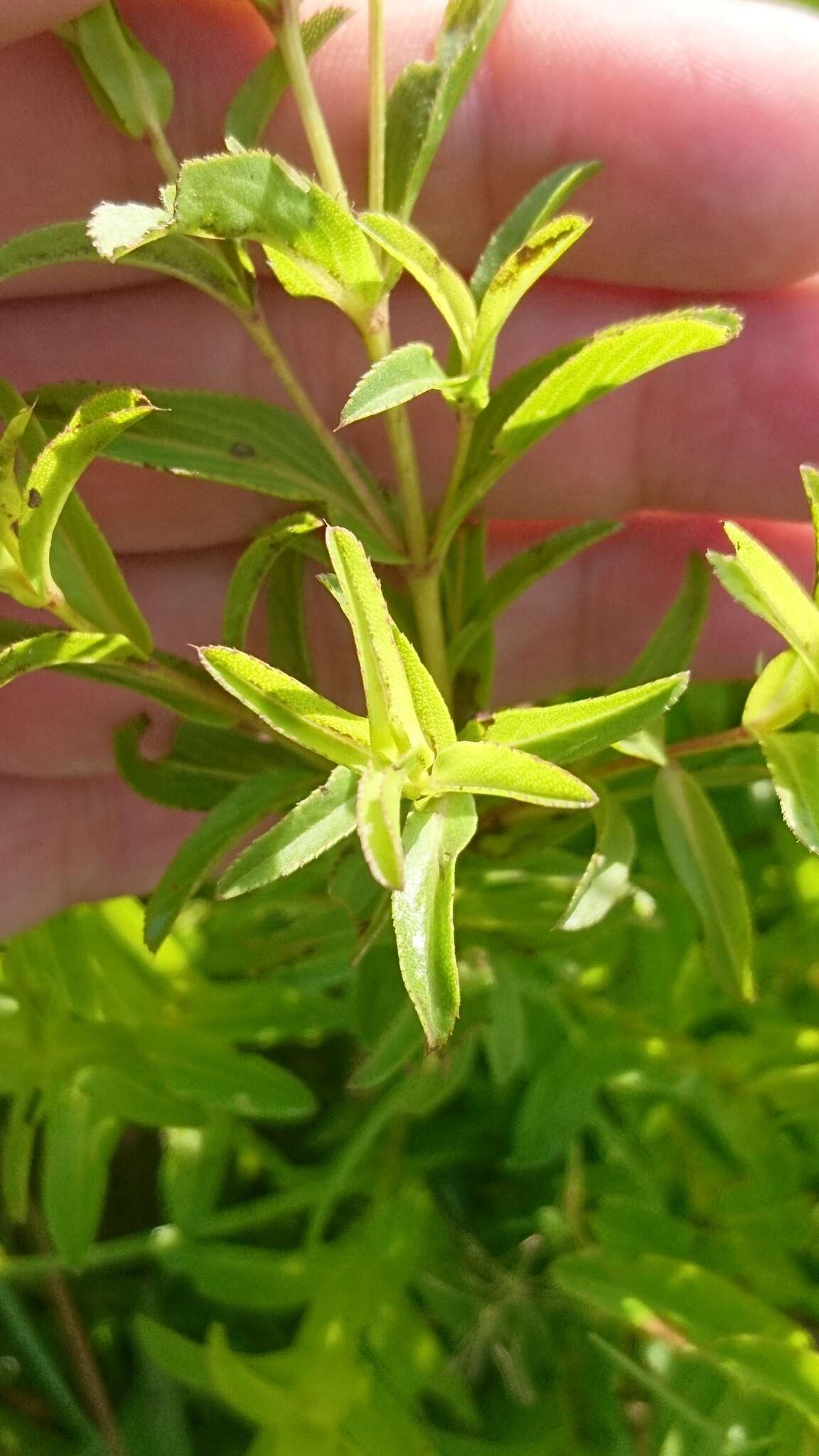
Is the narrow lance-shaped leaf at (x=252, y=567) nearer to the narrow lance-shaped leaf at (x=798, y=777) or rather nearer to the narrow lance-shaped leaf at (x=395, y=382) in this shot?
the narrow lance-shaped leaf at (x=395, y=382)

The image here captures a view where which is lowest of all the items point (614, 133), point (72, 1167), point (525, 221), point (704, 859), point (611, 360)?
point (72, 1167)

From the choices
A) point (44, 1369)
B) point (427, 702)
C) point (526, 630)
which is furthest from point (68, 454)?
point (44, 1369)

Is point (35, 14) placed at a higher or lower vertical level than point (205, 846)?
higher

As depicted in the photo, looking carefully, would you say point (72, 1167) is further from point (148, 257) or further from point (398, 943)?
point (148, 257)

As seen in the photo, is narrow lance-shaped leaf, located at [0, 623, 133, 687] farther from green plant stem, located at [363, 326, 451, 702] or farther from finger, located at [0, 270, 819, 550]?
finger, located at [0, 270, 819, 550]

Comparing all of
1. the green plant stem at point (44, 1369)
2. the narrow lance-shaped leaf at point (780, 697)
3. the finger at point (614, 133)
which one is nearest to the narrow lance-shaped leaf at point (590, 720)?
the narrow lance-shaped leaf at point (780, 697)
